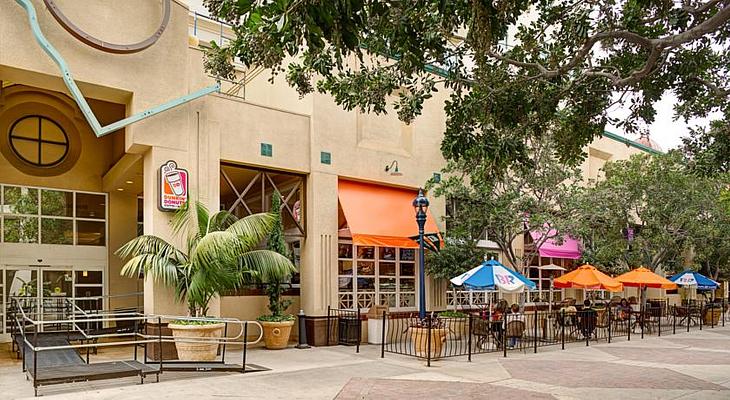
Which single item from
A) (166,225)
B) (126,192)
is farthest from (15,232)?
(166,225)

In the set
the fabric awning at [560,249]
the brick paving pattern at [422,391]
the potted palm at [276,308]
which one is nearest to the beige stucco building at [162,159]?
the potted palm at [276,308]

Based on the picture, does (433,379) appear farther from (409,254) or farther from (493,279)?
(409,254)

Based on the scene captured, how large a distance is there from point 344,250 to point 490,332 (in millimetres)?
4870

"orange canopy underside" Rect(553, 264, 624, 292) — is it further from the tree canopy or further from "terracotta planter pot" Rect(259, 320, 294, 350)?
"terracotta planter pot" Rect(259, 320, 294, 350)

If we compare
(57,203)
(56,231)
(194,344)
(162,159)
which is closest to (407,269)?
(194,344)

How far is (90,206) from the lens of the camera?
1898cm

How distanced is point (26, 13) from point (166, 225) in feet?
17.4

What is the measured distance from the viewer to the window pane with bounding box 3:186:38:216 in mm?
17156

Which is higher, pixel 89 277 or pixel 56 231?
pixel 56 231

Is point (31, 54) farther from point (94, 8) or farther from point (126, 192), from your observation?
point (126, 192)

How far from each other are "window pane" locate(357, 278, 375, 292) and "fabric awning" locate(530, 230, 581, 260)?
7627 mm

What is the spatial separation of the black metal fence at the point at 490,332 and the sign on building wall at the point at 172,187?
5.62 metres

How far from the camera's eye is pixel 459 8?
8.31 metres

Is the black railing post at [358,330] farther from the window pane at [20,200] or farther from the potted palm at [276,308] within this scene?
the window pane at [20,200]
